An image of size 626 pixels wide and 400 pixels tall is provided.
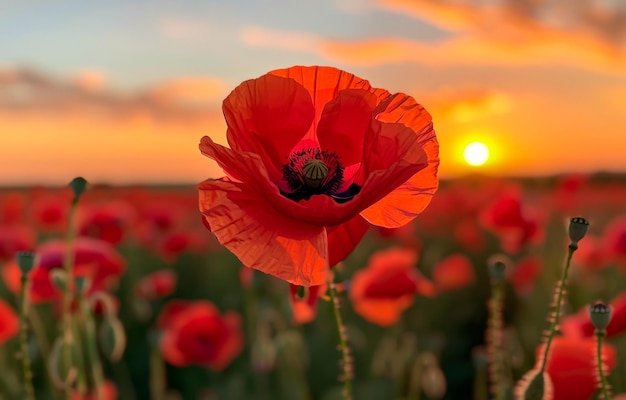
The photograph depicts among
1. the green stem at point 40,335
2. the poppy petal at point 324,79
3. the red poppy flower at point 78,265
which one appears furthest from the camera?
the green stem at point 40,335

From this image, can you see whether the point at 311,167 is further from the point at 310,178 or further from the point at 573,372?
the point at 573,372

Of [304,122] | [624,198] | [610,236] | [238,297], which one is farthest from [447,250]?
[304,122]

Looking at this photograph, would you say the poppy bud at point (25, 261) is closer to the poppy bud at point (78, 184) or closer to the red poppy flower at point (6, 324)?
the poppy bud at point (78, 184)

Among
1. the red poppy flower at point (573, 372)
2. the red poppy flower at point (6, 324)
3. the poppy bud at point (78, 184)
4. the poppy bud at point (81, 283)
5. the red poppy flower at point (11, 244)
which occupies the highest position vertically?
the red poppy flower at point (11, 244)

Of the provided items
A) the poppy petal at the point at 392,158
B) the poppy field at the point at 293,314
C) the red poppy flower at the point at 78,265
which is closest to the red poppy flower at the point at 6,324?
the poppy field at the point at 293,314

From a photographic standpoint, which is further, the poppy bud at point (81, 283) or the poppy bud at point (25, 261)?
the poppy bud at point (81, 283)

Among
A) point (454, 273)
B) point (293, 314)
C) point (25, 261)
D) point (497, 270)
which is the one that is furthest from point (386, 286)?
point (454, 273)

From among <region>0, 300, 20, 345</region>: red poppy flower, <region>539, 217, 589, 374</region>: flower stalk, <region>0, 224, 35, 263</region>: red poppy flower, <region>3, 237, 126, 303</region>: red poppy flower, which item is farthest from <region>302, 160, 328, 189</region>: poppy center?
<region>0, 224, 35, 263</region>: red poppy flower

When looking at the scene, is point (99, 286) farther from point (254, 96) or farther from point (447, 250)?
point (447, 250)
